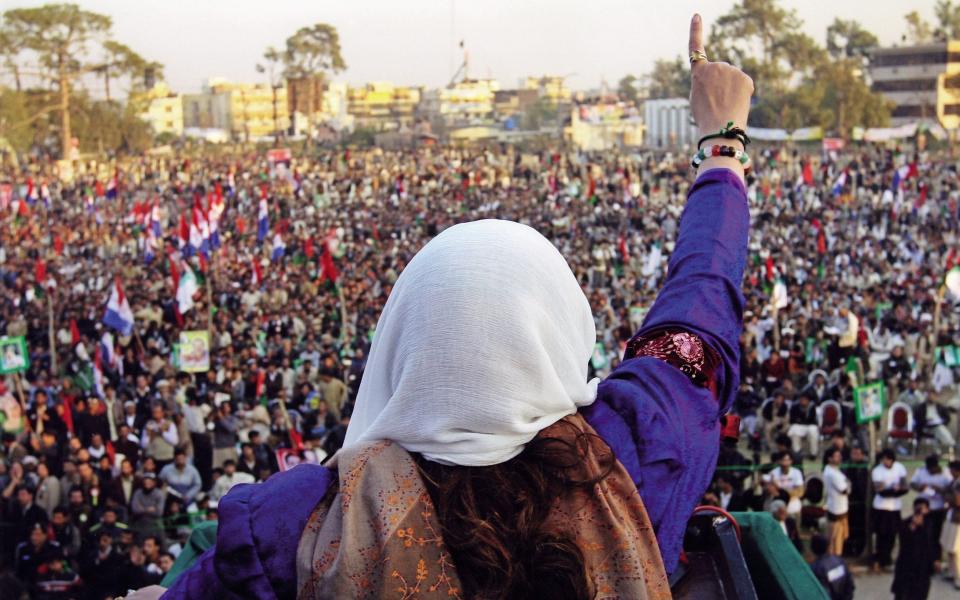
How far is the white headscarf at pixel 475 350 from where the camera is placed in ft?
2.49

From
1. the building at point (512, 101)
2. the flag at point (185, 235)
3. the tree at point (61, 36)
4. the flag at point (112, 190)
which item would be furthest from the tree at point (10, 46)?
the building at point (512, 101)

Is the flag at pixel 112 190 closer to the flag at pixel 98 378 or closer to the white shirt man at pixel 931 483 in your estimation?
the flag at pixel 98 378

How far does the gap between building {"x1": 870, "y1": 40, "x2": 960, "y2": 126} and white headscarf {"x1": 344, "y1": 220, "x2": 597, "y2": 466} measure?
42.5 m

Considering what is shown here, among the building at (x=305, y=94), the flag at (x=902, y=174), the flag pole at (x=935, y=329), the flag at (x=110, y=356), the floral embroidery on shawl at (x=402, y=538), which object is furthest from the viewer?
the building at (x=305, y=94)

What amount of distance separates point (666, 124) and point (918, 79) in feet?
33.0

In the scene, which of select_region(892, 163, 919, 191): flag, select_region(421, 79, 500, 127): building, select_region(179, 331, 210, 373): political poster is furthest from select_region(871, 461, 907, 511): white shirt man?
select_region(421, 79, 500, 127): building

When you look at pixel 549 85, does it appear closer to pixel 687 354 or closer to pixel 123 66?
pixel 123 66

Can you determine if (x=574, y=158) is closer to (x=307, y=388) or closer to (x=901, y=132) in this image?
(x=901, y=132)

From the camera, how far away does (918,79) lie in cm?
4181

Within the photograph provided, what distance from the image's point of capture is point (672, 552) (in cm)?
90

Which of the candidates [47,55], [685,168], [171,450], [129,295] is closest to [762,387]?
[171,450]

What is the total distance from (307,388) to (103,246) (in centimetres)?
1128

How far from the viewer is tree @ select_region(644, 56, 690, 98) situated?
49.8 meters

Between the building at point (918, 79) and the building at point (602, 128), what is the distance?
10.2m
